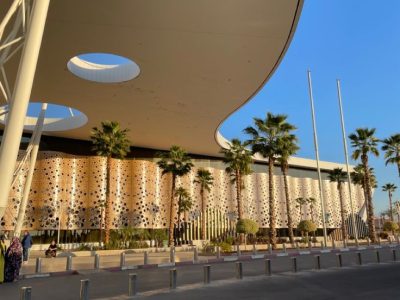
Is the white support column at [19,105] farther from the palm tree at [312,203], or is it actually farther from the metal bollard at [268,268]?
the palm tree at [312,203]

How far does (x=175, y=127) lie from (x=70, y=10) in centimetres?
2378

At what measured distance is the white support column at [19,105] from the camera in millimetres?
9789

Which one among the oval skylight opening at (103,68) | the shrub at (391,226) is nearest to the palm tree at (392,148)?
the shrub at (391,226)

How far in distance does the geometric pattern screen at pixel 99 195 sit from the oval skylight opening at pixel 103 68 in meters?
17.9

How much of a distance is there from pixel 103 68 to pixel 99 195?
74.8ft

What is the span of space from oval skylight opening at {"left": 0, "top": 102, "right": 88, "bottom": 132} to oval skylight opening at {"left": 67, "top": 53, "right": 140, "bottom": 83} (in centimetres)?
1265

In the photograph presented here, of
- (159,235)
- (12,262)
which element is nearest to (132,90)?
(12,262)

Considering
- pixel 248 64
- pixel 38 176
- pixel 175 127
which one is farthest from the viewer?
pixel 38 176

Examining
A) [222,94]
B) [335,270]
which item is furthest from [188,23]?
[335,270]

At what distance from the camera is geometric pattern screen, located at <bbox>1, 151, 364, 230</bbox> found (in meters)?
45.0

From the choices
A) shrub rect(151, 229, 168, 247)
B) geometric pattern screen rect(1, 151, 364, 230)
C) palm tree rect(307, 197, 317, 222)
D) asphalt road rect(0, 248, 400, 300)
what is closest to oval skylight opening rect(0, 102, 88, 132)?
geometric pattern screen rect(1, 151, 364, 230)

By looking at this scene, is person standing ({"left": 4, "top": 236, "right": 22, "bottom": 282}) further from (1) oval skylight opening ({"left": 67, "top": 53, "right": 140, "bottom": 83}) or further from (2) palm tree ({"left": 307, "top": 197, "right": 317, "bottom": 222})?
(2) palm tree ({"left": 307, "top": 197, "right": 317, "bottom": 222})

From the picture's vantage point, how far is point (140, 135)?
47375 millimetres

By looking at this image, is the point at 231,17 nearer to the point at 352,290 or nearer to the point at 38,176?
the point at 352,290
